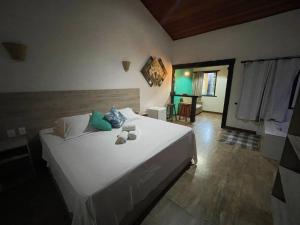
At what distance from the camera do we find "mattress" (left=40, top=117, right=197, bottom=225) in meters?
0.95

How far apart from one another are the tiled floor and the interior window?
4310 mm

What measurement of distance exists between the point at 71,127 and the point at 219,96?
19.8 feet

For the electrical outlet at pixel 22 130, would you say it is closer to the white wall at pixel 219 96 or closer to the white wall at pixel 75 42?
the white wall at pixel 75 42

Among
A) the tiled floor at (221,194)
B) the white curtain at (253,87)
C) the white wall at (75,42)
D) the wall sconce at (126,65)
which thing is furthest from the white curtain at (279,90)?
the wall sconce at (126,65)

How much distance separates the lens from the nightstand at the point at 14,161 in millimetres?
1705

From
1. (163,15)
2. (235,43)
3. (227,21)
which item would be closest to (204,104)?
(235,43)

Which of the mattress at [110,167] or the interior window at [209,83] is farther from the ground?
the interior window at [209,83]

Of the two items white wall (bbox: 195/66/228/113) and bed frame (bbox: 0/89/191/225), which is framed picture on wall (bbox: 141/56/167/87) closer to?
bed frame (bbox: 0/89/191/225)

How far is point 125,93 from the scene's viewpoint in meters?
3.32

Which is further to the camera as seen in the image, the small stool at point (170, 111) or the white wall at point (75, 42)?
the small stool at point (170, 111)

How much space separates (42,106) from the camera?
2094mm

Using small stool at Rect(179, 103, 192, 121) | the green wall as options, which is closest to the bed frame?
small stool at Rect(179, 103, 192, 121)

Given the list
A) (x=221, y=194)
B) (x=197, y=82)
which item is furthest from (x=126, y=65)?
(x=197, y=82)

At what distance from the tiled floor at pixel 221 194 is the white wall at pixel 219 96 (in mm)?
3848
